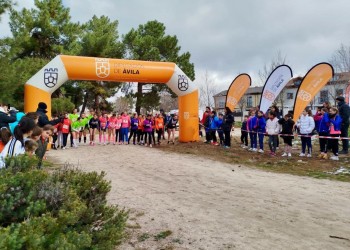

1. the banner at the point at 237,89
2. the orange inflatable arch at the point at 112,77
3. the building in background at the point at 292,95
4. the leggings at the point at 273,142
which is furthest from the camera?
the building in background at the point at 292,95

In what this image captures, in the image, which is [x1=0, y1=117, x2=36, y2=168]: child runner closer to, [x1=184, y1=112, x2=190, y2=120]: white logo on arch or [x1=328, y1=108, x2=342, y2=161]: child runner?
[x1=328, y1=108, x2=342, y2=161]: child runner

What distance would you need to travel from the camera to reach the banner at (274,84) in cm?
1449

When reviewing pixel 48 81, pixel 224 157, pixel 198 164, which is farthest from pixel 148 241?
pixel 48 81

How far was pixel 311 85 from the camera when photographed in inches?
518

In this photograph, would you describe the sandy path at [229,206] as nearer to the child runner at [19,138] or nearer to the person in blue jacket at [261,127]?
the child runner at [19,138]

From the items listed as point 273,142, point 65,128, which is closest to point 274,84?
point 273,142

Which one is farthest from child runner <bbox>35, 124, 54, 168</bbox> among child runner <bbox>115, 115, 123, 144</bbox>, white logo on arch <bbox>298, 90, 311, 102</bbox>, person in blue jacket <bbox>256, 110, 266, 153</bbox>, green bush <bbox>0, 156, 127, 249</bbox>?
white logo on arch <bbox>298, 90, 311, 102</bbox>

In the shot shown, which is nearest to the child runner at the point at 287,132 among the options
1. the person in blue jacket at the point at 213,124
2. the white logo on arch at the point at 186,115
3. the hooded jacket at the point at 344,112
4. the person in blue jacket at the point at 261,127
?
the person in blue jacket at the point at 261,127

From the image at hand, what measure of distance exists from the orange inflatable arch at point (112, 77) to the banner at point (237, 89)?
2250 millimetres

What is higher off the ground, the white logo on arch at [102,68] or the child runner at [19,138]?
the white logo on arch at [102,68]

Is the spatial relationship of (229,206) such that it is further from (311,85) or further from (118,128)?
(118,128)

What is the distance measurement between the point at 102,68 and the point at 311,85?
8.40 m

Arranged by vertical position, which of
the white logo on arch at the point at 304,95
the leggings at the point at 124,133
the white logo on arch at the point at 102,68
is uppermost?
the white logo on arch at the point at 102,68

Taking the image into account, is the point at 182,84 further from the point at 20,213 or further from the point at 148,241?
the point at 20,213
